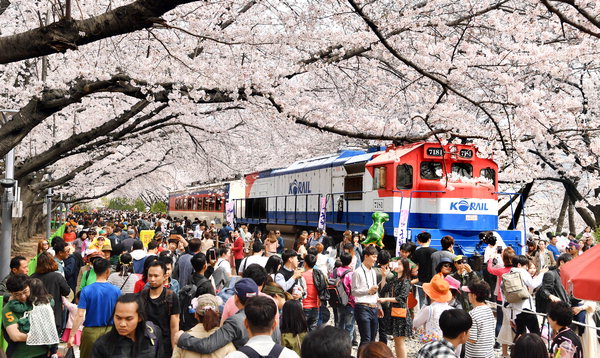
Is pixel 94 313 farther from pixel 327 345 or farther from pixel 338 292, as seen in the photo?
pixel 338 292

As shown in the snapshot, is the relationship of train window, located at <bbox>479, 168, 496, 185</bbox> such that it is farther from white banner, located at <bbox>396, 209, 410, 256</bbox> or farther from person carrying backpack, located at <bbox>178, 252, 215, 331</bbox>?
person carrying backpack, located at <bbox>178, 252, 215, 331</bbox>

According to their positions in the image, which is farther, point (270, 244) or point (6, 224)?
point (270, 244)

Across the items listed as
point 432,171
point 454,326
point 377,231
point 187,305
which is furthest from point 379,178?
point 454,326

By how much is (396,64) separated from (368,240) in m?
4.33

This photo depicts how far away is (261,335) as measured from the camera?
163 inches

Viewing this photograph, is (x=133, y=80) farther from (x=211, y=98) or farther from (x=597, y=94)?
(x=597, y=94)

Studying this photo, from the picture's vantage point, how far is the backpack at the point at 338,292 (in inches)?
337

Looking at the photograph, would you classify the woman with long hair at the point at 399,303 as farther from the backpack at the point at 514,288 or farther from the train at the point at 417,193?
the train at the point at 417,193

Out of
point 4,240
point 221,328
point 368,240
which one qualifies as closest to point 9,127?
point 4,240

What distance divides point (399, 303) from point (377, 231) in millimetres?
7033

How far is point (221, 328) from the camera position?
15.3ft

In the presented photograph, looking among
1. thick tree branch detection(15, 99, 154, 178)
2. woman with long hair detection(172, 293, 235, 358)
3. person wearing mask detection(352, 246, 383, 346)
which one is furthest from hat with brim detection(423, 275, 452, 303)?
thick tree branch detection(15, 99, 154, 178)

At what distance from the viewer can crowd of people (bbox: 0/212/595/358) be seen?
178 inches

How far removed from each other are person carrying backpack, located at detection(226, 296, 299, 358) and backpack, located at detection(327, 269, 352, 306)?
173 inches
